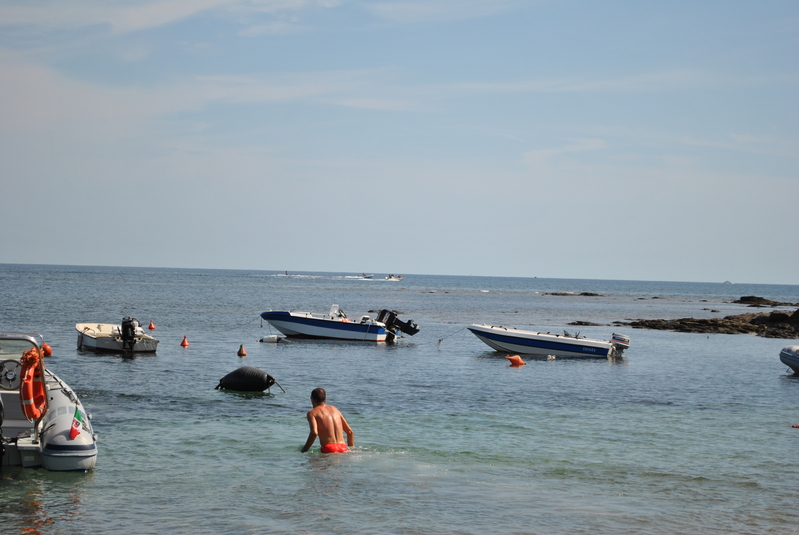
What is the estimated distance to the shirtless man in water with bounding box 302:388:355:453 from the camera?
14234mm

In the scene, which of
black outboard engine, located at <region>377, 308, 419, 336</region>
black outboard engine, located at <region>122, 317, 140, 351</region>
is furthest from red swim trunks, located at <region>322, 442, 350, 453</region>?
black outboard engine, located at <region>377, 308, 419, 336</region>

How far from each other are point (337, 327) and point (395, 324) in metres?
3.73

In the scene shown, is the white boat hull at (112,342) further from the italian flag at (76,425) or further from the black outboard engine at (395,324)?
the italian flag at (76,425)

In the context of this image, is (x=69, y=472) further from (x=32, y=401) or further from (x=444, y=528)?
(x=444, y=528)

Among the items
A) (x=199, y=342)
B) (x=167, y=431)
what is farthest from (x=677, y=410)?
(x=199, y=342)

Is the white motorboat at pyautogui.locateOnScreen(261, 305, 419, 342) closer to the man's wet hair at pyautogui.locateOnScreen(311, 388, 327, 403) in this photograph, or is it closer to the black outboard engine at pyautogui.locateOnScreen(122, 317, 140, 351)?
the black outboard engine at pyautogui.locateOnScreen(122, 317, 140, 351)

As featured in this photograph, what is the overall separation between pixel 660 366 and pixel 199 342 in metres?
24.9

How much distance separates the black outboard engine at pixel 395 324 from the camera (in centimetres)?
4397

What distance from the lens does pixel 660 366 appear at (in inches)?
1390

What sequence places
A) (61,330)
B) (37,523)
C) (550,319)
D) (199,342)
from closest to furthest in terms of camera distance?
(37,523)
(199,342)
(61,330)
(550,319)

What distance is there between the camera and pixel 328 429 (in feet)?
47.4

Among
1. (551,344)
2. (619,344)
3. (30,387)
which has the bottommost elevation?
(551,344)

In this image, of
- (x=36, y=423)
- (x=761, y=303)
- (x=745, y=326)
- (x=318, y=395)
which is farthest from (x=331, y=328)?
(x=761, y=303)

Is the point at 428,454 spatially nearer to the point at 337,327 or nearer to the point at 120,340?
the point at 120,340
